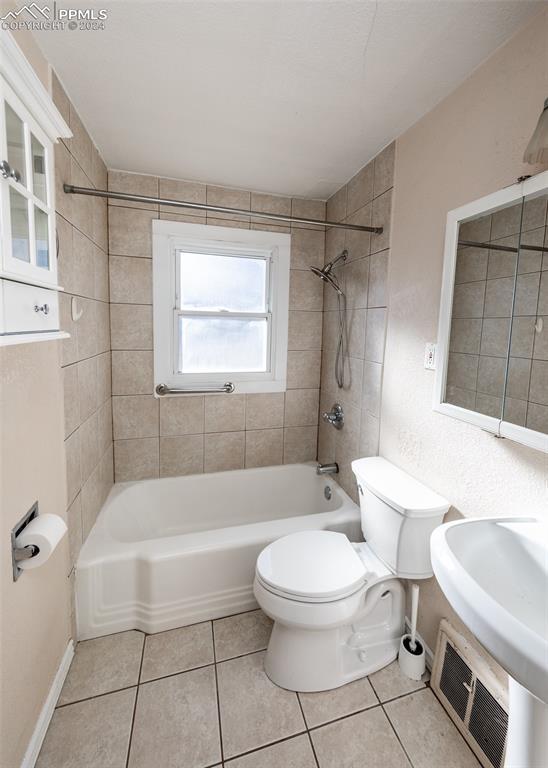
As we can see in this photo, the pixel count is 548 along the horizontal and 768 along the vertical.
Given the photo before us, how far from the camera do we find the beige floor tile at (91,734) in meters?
1.12

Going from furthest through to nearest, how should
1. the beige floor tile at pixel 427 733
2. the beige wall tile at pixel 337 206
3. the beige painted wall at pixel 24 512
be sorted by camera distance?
the beige wall tile at pixel 337 206 → the beige floor tile at pixel 427 733 → the beige painted wall at pixel 24 512

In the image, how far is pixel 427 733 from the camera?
1.23m

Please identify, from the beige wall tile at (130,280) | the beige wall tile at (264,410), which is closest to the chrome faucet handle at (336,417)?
the beige wall tile at (264,410)

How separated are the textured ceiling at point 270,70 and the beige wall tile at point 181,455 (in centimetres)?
166

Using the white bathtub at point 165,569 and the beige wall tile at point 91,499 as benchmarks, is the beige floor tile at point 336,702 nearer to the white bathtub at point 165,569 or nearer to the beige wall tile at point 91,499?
the white bathtub at point 165,569

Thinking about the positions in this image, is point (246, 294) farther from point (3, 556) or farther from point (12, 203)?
point (3, 556)

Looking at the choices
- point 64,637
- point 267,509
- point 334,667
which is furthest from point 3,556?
point 267,509

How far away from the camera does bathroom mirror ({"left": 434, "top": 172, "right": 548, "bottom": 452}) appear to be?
3.27 feet

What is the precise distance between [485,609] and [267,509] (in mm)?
1902

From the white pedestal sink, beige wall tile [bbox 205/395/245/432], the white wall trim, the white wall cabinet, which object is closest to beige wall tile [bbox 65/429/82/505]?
the white wall cabinet

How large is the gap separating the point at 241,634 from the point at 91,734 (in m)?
0.64

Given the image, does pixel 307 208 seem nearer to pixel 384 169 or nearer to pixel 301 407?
pixel 384 169

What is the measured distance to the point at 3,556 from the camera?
92 cm

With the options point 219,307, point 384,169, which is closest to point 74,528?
point 219,307
